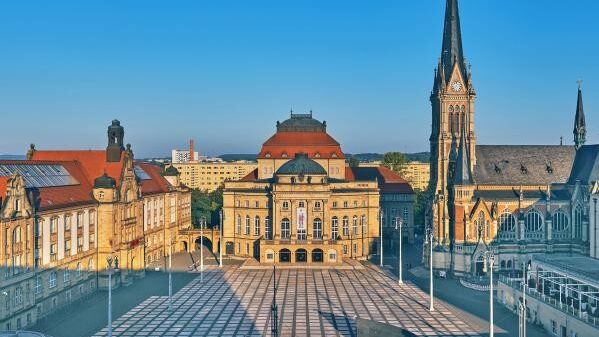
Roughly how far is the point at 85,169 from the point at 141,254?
45.4ft

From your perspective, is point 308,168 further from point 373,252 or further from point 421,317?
point 421,317

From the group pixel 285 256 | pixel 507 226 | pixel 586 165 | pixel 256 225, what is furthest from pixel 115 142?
pixel 586 165

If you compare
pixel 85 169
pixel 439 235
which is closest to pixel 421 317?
pixel 439 235

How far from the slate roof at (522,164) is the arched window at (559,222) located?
512 centimetres

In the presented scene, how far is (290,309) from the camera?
2653 inches

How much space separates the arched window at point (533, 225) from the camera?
297ft

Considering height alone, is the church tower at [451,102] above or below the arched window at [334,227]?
above

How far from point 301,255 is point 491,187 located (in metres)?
30.7

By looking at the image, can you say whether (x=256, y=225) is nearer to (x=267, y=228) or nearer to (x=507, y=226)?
(x=267, y=228)

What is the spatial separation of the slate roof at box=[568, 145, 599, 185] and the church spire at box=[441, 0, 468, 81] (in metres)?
20.8

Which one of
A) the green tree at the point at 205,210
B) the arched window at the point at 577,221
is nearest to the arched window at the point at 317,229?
the green tree at the point at 205,210

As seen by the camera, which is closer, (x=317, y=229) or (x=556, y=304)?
(x=556, y=304)

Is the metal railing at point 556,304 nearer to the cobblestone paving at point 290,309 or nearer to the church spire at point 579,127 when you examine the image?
the cobblestone paving at point 290,309

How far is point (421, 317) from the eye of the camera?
6309 cm
